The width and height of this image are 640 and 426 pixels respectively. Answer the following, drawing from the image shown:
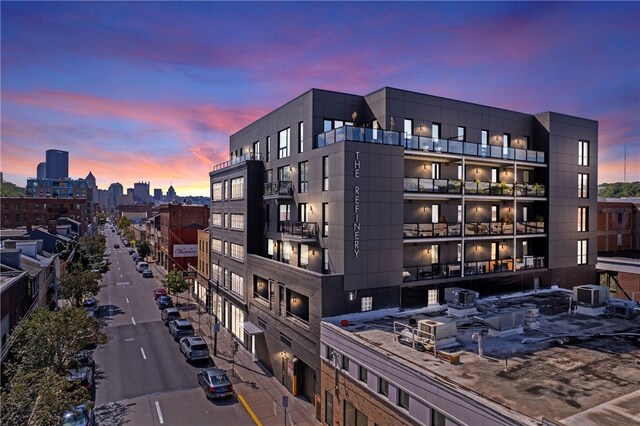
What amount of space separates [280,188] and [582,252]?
26778 millimetres

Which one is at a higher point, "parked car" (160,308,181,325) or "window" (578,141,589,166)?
"window" (578,141,589,166)

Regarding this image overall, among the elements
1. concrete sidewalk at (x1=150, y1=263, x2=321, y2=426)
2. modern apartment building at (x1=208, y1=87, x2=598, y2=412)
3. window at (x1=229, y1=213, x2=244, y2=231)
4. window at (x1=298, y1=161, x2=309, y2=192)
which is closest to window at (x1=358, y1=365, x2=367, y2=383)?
modern apartment building at (x1=208, y1=87, x2=598, y2=412)

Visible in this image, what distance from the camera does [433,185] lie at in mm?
26328

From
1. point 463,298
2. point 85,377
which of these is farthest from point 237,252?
point 463,298

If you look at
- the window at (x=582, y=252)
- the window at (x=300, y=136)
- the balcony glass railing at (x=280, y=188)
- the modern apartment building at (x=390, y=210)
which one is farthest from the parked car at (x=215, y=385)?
the window at (x=582, y=252)

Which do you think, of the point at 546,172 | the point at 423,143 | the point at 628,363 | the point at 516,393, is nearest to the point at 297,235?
the point at 423,143

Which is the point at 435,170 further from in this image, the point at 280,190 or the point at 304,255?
the point at 280,190

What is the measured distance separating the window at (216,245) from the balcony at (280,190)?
12695 mm

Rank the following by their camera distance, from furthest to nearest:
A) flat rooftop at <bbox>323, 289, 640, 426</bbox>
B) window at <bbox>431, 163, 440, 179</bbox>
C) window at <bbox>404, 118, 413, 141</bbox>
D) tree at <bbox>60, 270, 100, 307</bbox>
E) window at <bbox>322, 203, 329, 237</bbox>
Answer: tree at <bbox>60, 270, 100, 307</bbox>, window at <bbox>431, 163, 440, 179</bbox>, window at <bbox>404, 118, 413, 141</bbox>, window at <bbox>322, 203, 329, 237</bbox>, flat rooftop at <bbox>323, 289, 640, 426</bbox>

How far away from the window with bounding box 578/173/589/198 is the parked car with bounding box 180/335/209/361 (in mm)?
33861

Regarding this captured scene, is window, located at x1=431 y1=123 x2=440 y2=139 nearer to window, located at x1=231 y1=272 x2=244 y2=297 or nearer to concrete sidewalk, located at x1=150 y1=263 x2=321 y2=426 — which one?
concrete sidewalk, located at x1=150 y1=263 x2=321 y2=426

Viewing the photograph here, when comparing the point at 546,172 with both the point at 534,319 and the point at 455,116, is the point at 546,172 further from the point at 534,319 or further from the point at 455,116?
the point at 534,319

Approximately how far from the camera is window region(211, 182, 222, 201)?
42.0 m

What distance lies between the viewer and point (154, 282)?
65812 mm
